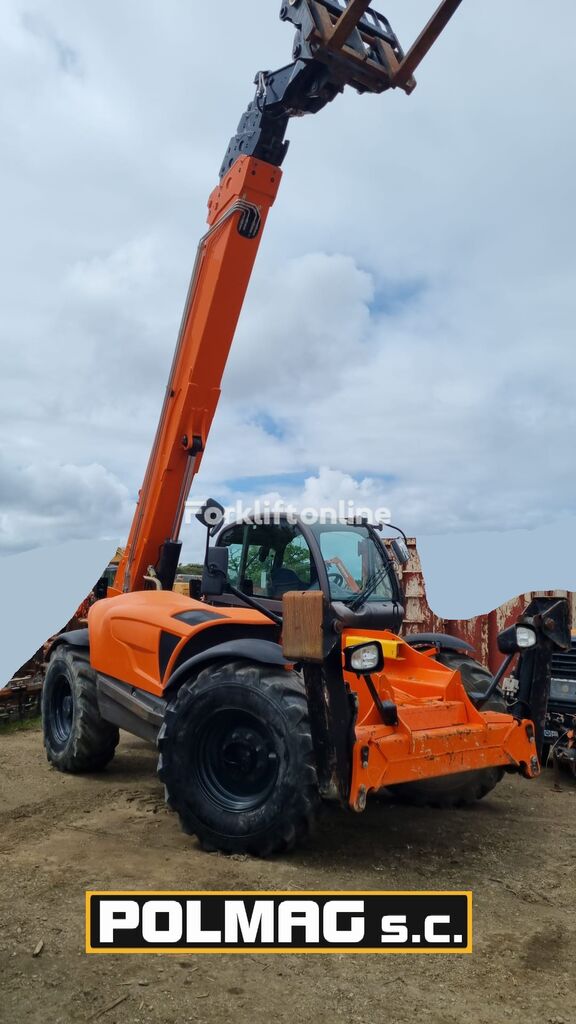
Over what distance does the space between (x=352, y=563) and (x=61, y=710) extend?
10.7 feet

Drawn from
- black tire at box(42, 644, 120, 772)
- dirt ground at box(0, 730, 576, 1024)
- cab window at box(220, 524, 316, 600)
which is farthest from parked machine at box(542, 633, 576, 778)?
black tire at box(42, 644, 120, 772)

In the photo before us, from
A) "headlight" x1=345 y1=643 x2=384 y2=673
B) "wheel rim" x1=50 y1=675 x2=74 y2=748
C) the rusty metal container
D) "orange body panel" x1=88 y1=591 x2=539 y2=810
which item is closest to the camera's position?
"headlight" x1=345 y1=643 x2=384 y2=673

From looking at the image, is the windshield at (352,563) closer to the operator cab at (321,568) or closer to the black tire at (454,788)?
the operator cab at (321,568)

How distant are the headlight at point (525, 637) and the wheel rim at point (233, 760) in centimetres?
185

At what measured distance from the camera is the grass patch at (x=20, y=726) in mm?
9188

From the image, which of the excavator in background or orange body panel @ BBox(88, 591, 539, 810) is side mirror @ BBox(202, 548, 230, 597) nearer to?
the excavator in background

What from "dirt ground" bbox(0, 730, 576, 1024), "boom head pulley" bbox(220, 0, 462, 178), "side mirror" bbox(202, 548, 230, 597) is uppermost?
"boom head pulley" bbox(220, 0, 462, 178)

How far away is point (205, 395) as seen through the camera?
675 cm

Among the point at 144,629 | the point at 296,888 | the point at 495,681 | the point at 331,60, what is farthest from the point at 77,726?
the point at 331,60

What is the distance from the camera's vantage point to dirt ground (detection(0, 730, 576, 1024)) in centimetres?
303

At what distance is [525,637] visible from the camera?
5.25 metres

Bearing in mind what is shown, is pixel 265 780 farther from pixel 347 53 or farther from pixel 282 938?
pixel 347 53

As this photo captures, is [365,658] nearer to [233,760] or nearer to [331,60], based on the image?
[233,760]

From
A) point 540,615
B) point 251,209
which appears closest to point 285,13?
point 251,209
